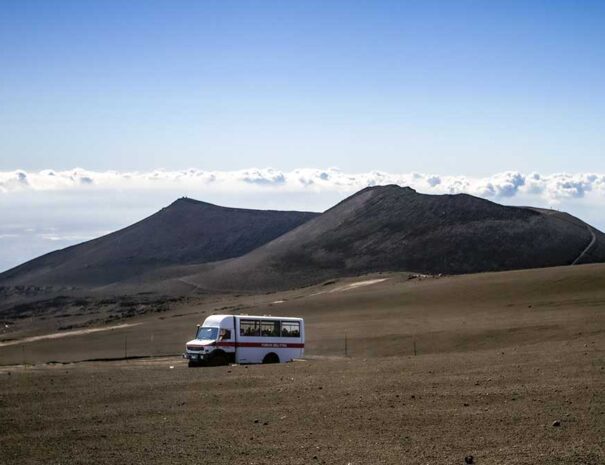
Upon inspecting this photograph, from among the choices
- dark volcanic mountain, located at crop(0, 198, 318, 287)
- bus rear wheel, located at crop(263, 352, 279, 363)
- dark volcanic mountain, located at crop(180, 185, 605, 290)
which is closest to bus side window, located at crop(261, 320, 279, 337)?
bus rear wheel, located at crop(263, 352, 279, 363)

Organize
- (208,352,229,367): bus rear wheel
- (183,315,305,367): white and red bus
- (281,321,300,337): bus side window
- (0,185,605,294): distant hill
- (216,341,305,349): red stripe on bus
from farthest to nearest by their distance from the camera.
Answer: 1. (0,185,605,294): distant hill
2. (281,321,300,337): bus side window
3. (216,341,305,349): red stripe on bus
4. (183,315,305,367): white and red bus
5. (208,352,229,367): bus rear wheel

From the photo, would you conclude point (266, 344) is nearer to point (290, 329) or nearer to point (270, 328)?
point (270, 328)

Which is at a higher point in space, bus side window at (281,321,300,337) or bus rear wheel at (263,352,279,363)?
bus side window at (281,321,300,337)

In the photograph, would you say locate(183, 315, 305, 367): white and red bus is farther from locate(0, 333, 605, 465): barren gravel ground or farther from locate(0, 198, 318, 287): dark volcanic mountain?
locate(0, 198, 318, 287): dark volcanic mountain

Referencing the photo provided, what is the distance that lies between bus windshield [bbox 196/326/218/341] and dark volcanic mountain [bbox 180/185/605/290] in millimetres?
52092

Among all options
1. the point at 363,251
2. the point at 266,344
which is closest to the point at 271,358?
the point at 266,344

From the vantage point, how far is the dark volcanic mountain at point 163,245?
127000mm

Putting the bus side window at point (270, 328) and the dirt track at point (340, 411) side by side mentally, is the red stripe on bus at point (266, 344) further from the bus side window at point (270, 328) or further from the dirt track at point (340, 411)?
the dirt track at point (340, 411)

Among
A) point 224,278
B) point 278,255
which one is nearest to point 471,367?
point 224,278

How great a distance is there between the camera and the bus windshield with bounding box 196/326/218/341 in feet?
117

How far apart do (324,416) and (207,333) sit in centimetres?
2013

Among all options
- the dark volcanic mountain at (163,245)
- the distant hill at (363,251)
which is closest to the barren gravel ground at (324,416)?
the distant hill at (363,251)

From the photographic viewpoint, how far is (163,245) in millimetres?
147750

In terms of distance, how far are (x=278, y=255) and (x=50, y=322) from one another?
3864 centimetres
